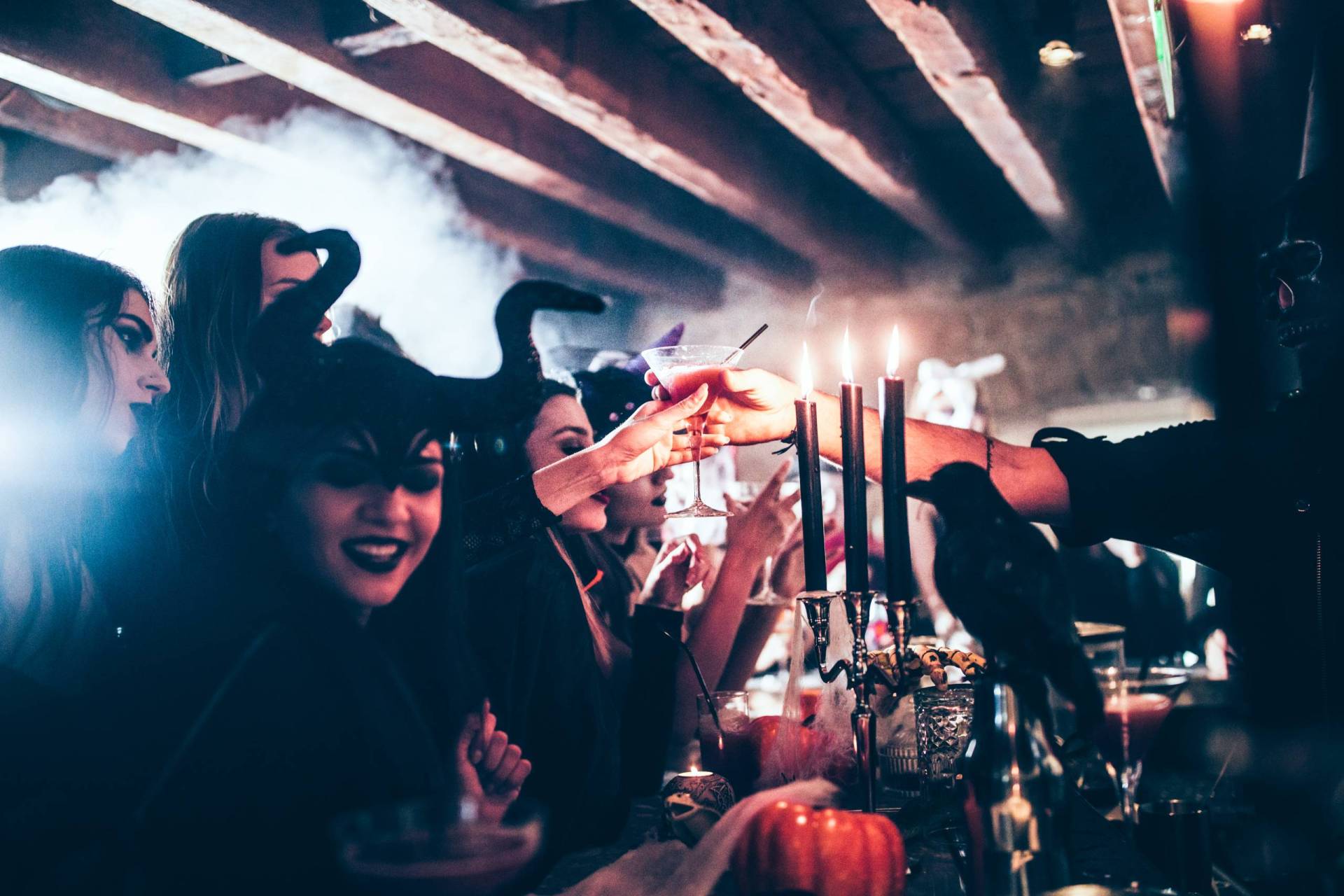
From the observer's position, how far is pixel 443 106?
9.89 ft

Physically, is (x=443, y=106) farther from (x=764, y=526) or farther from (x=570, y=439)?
(x=764, y=526)

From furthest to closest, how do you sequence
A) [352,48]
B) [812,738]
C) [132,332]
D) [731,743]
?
[352,48]
[731,743]
[812,738]
[132,332]

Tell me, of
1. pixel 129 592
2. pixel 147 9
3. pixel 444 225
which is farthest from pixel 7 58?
pixel 444 225

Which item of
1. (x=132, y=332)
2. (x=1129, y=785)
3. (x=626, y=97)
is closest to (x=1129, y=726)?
(x=1129, y=785)

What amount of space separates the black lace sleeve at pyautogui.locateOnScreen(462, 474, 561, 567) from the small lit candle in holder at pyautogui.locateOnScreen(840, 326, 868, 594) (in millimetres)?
794

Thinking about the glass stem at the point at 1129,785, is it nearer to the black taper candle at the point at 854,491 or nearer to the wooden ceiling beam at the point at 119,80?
the black taper candle at the point at 854,491

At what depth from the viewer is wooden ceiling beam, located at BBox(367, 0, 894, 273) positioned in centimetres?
256

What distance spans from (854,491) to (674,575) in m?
1.18

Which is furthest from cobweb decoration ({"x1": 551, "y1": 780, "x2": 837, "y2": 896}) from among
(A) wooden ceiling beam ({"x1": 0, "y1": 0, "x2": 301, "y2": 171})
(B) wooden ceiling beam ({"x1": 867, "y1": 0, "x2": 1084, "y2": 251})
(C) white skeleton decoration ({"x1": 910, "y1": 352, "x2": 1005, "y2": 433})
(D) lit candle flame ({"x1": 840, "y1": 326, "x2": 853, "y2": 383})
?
(C) white skeleton decoration ({"x1": 910, "y1": 352, "x2": 1005, "y2": 433})

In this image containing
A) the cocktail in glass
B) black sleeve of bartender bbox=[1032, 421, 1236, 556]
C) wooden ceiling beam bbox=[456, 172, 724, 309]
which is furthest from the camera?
wooden ceiling beam bbox=[456, 172, 724, 309]

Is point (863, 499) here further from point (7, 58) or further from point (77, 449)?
point (7, 58)

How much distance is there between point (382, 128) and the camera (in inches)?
130

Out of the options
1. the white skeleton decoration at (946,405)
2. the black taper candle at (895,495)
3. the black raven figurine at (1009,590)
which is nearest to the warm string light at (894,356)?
the black taper candle at (895,495)

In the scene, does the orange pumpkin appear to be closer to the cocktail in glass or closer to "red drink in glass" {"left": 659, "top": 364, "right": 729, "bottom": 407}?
the cocktail in glass
